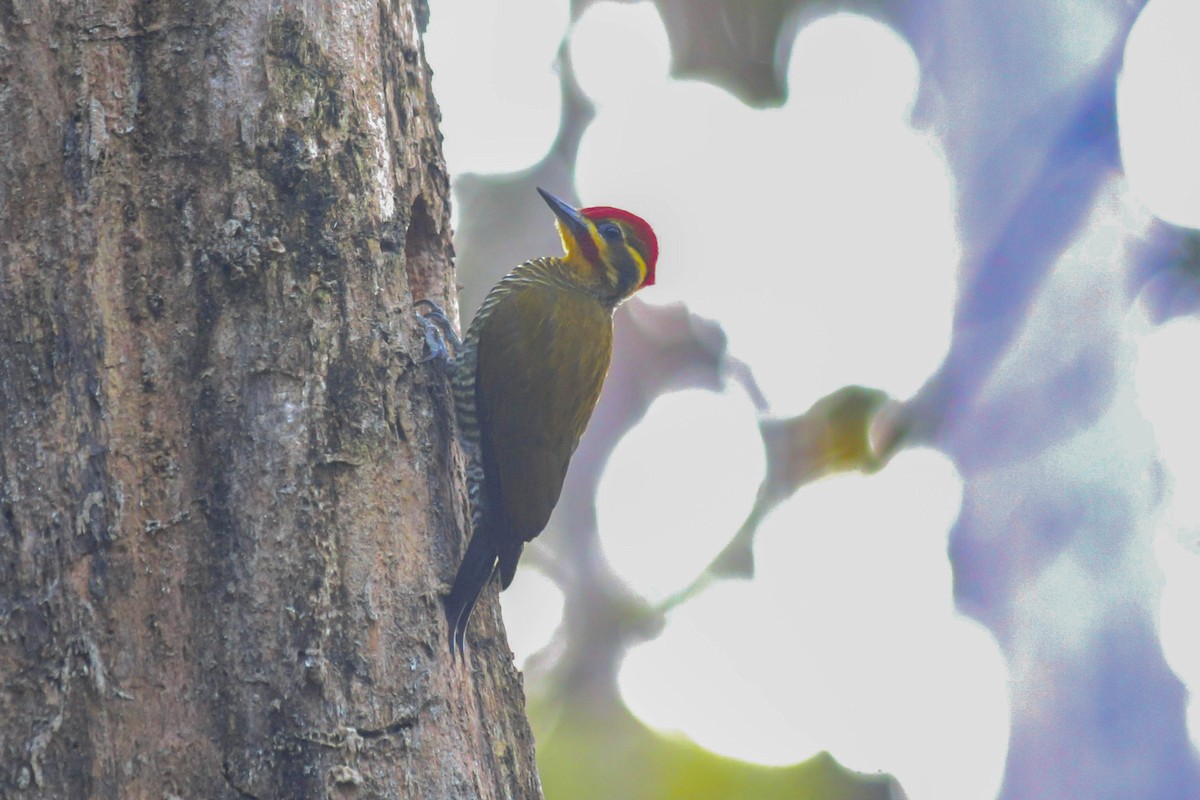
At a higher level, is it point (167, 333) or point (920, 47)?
point (920, 47)

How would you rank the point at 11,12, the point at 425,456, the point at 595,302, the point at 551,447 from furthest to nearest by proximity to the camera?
the point at 595,302, the point at 551,447, the point at 425,456, the point at 11,12

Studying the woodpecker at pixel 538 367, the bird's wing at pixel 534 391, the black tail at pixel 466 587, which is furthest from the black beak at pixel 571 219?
the black tail at pixel 466 587

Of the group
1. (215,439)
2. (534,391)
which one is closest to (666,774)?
(534,391)

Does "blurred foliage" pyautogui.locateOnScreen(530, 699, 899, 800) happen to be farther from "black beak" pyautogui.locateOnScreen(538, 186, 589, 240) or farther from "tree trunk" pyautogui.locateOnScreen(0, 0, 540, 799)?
"tree trunk" pyautogui.locateOnScreen(0, 0, 540, 799)

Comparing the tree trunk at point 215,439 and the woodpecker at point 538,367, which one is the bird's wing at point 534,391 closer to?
the woodpecker at point 538,367

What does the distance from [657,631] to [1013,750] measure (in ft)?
6.36

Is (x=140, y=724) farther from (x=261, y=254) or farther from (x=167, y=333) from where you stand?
(x=261, y=254)

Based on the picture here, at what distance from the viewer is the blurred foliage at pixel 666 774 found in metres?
4.57

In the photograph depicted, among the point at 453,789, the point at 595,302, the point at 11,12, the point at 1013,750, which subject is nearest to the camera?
the point at 453,789

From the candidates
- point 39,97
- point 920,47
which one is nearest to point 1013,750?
point 920,47

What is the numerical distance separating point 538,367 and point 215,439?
1.52 metres

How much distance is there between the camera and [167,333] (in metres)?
2.19

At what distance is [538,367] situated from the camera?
3.56 meters

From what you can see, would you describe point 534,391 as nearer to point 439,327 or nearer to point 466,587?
point 439,327
